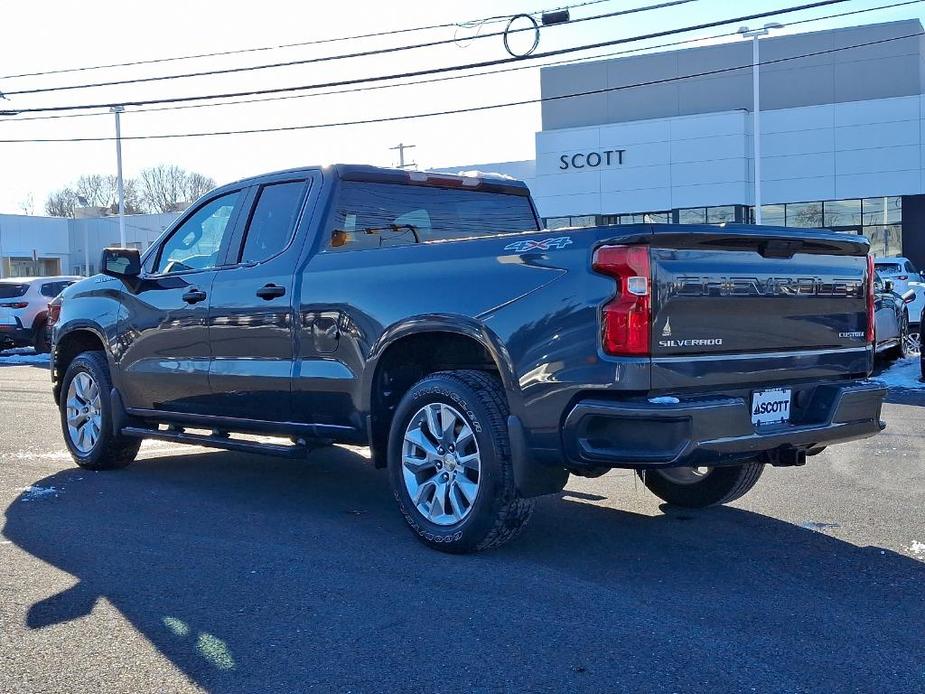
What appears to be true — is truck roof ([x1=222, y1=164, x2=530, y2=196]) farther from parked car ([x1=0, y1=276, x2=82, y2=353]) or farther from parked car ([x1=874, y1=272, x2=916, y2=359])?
parked car ([x1=0, y1=276, x2=82, y2=353])

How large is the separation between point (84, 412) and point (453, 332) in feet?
12.8

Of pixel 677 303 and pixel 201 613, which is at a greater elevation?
pixel 677 303

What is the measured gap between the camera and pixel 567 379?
15.3 ft

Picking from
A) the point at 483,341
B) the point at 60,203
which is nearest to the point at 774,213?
the point at 483,341

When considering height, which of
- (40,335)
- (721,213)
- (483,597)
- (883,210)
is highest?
(721,213)

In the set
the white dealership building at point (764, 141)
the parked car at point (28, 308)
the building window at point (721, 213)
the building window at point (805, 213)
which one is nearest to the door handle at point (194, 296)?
the parked car at point (28, 308)

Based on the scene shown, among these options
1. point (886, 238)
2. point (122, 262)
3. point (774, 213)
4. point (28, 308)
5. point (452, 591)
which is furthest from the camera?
point (774, 213)

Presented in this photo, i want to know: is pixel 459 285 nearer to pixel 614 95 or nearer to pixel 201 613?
pixel 201 613

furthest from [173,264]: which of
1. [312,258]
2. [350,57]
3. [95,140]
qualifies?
[95,140]

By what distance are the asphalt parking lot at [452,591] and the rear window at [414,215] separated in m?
1.67

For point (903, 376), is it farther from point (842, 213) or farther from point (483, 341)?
point (842, 213)

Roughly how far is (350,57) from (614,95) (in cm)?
2393

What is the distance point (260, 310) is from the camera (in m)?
6.24

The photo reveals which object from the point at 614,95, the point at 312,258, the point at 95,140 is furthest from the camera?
the point at 614,95
